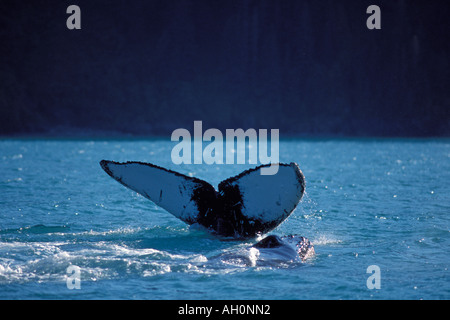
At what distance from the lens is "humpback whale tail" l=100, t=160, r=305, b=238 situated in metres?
9.05

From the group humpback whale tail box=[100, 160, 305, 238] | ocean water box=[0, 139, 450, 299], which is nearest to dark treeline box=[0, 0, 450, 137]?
ocean water box=[0, 139, 450, 299]

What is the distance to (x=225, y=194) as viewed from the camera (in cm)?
944

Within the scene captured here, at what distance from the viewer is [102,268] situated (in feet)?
27.9

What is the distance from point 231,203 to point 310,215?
5.76m

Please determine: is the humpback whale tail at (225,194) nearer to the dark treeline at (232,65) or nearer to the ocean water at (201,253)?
the ocean water at (201,253)

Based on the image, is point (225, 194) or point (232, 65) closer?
point (225, 194)

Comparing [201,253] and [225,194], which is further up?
[225,194]

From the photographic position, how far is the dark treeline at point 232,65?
320ft

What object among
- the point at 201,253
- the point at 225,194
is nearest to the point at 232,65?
the point at 225,194

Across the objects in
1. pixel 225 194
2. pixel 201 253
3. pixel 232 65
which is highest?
pixel 232 65

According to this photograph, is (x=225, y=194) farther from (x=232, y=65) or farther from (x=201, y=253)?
(x=232, y=65)

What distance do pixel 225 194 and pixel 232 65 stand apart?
314 feet

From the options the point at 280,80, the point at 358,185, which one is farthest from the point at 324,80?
the point at 358,185

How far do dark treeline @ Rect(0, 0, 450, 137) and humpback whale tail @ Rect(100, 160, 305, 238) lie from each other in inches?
3338
